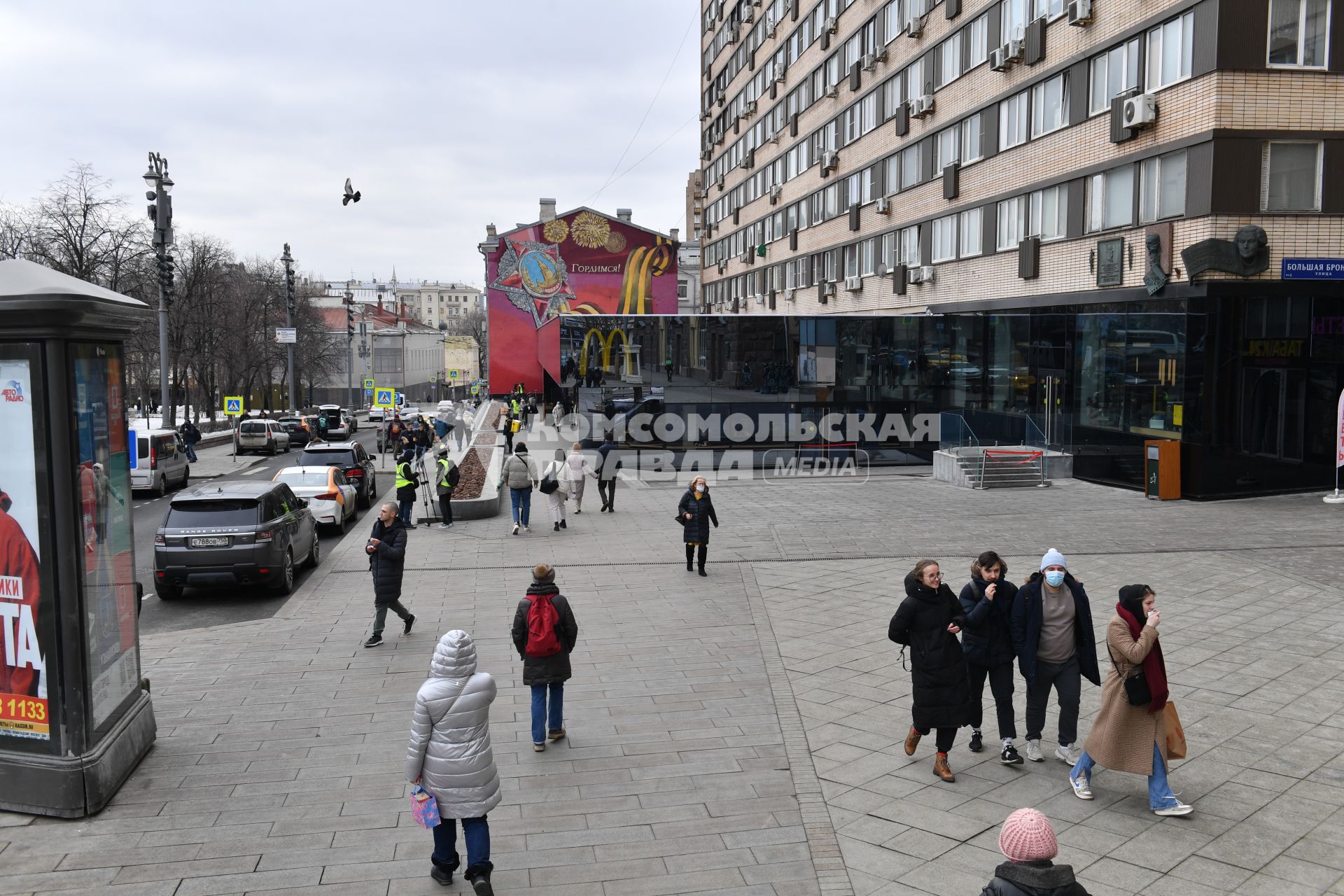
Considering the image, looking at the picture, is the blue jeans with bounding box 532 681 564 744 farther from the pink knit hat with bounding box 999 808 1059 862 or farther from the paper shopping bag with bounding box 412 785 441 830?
the pink knit hat with bounding box 999 808 1059 862

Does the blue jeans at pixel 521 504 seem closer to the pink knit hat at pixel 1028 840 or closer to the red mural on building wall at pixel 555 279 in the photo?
the pink knit hat at pixel 1028 840

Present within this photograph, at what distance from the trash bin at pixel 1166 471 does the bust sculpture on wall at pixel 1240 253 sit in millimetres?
3615

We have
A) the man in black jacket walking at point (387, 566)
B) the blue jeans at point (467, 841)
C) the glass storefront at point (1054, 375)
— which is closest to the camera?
the blue jeans at point (467, 841)

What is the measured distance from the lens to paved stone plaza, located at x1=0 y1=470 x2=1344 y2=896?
19.5 ft

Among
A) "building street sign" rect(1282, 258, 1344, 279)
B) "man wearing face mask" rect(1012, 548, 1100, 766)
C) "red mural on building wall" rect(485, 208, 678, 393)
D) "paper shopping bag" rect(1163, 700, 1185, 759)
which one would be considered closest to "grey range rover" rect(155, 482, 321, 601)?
"man wearing face mask" rect(1012, 548, 1100, 766)

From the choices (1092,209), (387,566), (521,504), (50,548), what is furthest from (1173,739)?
(1092,209)

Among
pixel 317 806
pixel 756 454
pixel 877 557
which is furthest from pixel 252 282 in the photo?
pixel 317 806

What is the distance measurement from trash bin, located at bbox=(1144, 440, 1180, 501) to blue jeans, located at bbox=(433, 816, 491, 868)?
1879cm

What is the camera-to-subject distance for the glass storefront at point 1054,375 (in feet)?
68.2

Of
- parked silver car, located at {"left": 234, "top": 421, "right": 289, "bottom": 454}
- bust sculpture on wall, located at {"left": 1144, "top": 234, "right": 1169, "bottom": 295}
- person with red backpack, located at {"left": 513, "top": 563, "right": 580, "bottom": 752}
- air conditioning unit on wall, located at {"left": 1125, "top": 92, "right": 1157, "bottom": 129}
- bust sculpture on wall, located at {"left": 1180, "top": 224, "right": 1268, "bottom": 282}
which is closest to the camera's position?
person with red backpack, located at {"left": 513, "top": 563, "right": 580, "bottom": 752}

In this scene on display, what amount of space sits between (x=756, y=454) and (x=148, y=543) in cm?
1484

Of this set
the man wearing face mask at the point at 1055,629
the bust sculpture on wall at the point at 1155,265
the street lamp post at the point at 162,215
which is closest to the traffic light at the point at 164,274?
the street lamp post at the point at 162,215

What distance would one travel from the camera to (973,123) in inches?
1190

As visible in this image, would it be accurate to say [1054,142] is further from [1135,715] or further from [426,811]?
[426,811]
